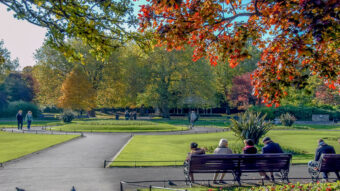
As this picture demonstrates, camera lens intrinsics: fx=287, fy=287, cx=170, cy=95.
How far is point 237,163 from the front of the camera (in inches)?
324

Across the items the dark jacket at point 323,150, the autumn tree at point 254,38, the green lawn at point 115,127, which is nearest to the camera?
the autumn tree at point 254,38

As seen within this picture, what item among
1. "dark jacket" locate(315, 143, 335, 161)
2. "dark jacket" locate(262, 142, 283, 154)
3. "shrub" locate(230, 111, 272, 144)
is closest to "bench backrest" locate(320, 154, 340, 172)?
"dark jacket" locate(315, 143, 335, 161)

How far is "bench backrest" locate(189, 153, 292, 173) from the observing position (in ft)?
26.4

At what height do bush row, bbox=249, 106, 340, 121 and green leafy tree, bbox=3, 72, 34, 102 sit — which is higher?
green leafy tree, bbox=3, 72, 34, 102

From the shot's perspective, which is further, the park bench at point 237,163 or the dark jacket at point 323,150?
the dark jacket at point 323,150

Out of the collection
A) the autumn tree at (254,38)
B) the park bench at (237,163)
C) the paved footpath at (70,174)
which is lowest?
the paved footpath at (70,174)

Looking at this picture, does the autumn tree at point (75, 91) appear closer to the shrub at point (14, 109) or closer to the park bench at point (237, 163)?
the shrub at point (14, 109)

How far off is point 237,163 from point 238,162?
44 millimetres

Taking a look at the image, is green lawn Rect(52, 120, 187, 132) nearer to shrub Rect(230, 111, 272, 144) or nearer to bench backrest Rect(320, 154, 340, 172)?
shrub Rect(230, 111, 272, 144)

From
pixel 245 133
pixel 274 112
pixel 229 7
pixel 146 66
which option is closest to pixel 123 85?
pixel 146 66

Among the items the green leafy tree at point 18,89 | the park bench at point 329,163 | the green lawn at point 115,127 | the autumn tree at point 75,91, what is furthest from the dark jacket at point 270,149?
the green leafy tree at point 18,89

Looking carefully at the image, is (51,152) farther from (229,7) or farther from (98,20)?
(229,7)

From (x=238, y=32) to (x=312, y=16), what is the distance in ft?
6.97

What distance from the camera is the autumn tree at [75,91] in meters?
41.8
